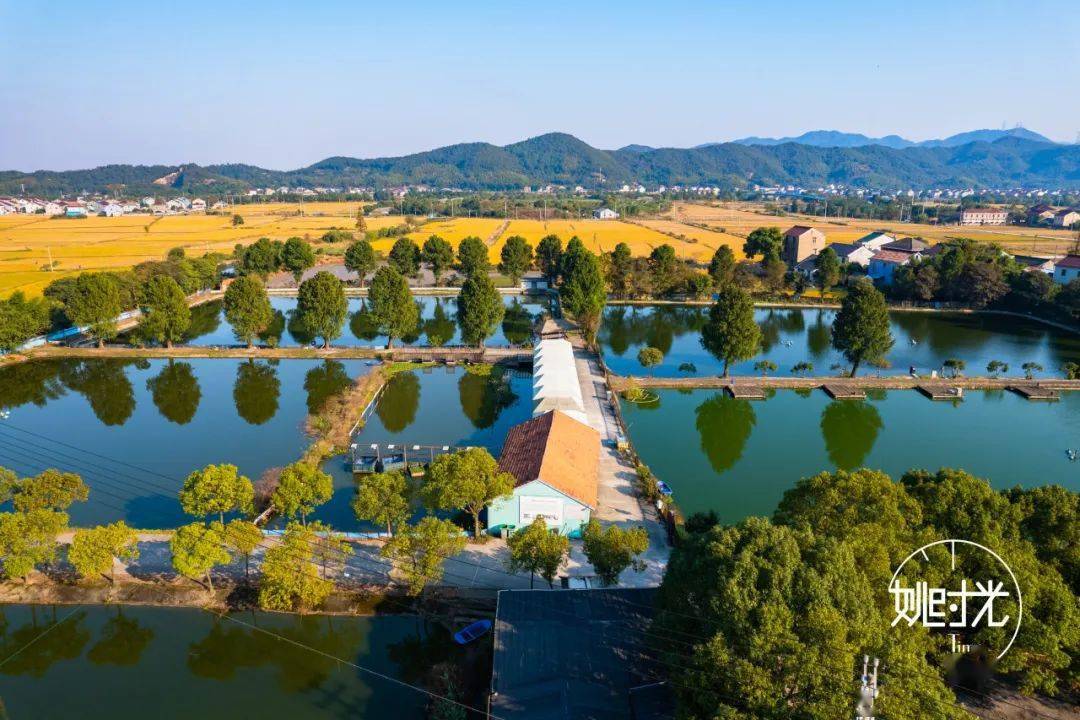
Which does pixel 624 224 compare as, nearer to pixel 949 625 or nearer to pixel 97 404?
pixel 97 404

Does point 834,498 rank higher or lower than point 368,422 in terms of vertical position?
higher

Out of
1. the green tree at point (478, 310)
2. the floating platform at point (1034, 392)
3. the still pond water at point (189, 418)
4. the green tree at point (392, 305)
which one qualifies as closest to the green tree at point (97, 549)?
the still pond water at point (189, 418)

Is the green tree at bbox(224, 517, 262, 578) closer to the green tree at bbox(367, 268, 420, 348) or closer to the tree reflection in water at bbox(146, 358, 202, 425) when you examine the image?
the tree reflection in water at bbox(146, 358, 202, 425)

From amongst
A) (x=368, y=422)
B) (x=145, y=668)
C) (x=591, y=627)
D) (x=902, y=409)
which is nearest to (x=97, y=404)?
(x=368, y=422)

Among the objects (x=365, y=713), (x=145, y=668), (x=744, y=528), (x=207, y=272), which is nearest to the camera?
(x=744, y=528)

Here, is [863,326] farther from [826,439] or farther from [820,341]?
[820,341]

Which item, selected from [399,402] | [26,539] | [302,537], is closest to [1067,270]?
[399,402]
